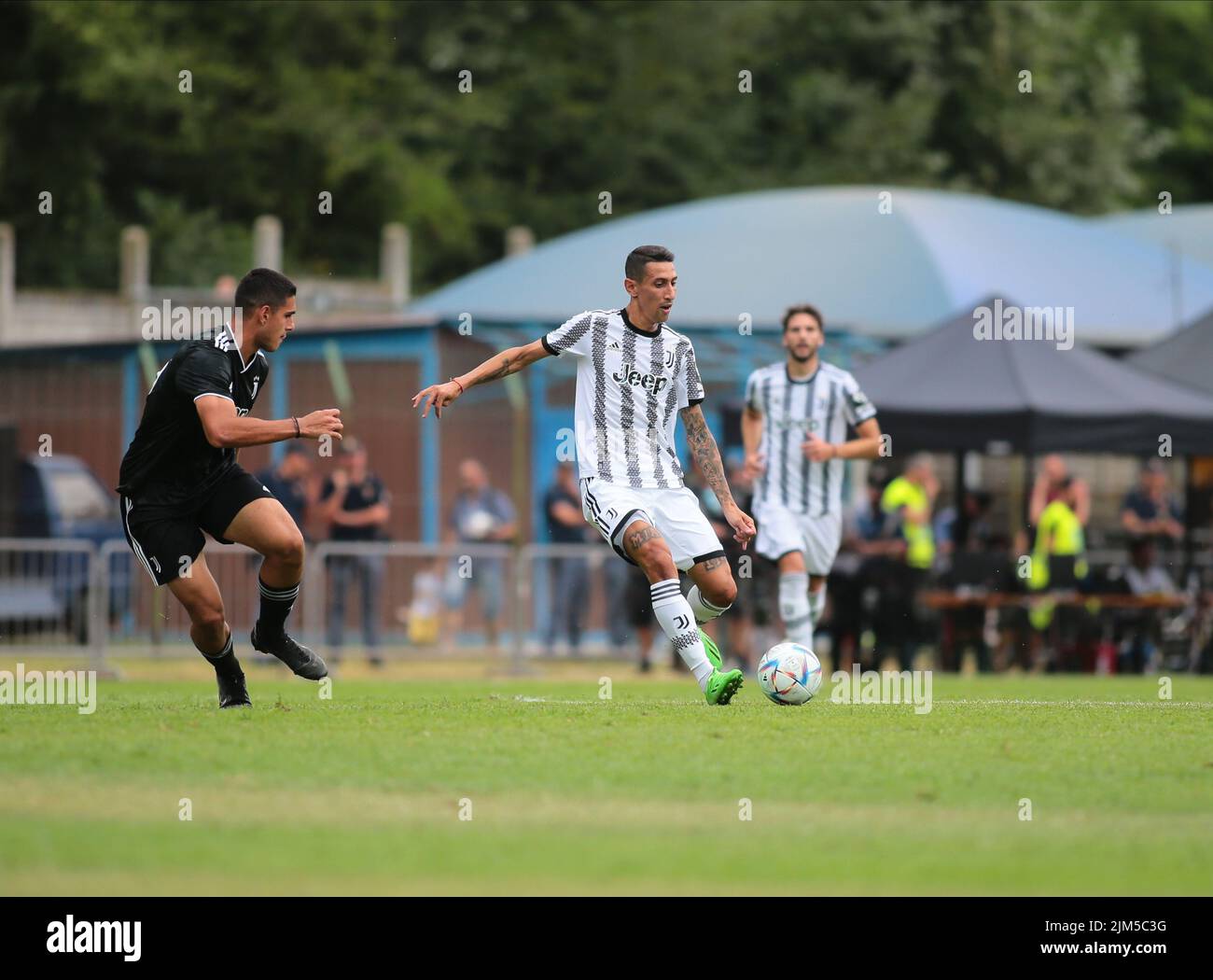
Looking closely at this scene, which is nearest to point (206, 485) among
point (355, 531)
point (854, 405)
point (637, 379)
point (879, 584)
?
point (637, 379)

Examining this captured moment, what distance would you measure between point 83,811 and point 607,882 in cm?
216

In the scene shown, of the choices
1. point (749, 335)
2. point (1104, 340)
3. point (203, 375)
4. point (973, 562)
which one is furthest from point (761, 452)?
point (1104, 340)

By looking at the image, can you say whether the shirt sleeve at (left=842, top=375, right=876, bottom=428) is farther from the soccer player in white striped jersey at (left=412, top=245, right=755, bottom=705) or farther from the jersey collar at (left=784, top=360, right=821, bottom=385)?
the soccer player in white striped jersey at (left=412, top=245, right=755, bottom=705)

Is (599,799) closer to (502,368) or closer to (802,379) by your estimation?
(502,368)

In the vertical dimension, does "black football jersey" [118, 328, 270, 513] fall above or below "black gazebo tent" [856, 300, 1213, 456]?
below

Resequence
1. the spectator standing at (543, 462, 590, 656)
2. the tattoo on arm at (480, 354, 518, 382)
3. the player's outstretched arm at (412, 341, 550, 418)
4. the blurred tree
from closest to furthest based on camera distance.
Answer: the player's outstretched arm at (412, 341, 550, 418) < the tattoo on arm at (480, 354, 518, 382) < the spectator standing at (543, 462, 590, 656) < the blurred tree

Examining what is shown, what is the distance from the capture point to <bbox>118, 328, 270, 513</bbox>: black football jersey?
10.6 meters

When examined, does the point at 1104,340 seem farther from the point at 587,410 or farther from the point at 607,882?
the point at 607,882

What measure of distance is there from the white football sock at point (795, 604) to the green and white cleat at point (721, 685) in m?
3.33

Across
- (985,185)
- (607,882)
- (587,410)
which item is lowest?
(607,882)

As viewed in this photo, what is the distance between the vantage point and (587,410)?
1107 cm

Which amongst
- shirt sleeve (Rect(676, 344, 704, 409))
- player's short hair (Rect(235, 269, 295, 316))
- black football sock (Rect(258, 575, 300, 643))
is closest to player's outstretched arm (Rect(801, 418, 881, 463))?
shirt sleeve (Rect(676, 344, 704, 409))

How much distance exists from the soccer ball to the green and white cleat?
0.52 m

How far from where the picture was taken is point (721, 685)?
1069 cm
